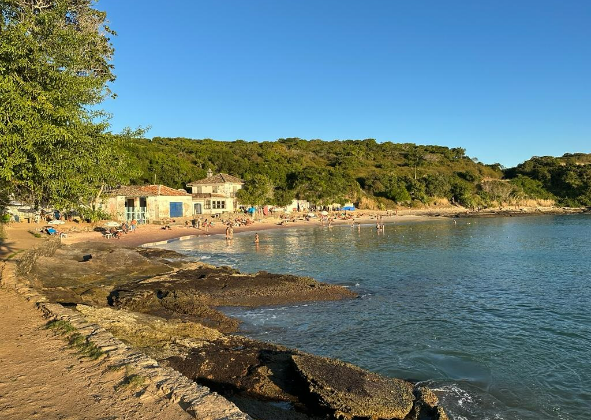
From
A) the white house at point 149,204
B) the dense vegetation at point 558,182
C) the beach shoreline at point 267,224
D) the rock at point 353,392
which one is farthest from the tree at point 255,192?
the dense vegetation at point 558,182

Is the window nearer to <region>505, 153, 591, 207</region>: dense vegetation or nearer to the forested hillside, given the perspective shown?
the forested hillside

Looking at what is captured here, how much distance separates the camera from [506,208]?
94.6 m

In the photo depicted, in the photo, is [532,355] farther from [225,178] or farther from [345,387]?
[225,178]

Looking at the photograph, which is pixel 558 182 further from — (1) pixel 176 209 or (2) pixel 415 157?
(1) pixel 176 209

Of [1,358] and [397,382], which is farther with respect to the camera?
[397,382]

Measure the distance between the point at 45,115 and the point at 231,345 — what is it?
266 inches

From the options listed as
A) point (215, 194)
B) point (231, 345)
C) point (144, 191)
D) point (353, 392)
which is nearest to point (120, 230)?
point (144, 191)

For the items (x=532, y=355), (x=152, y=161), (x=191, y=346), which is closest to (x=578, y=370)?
(x=532, y=355)

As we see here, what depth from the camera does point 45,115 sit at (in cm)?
926

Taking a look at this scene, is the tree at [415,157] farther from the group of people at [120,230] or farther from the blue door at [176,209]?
the group of people at [120,230]

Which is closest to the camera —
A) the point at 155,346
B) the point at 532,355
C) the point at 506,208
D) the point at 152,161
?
the point at 155,346

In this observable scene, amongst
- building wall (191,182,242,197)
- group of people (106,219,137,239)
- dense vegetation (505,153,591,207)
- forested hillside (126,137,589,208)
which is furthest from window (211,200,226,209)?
dense vegetation (505,153,591,207)

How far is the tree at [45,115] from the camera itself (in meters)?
8.60

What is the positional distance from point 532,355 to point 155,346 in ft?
31.7
